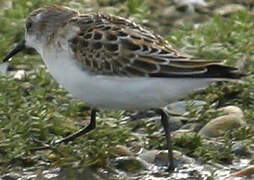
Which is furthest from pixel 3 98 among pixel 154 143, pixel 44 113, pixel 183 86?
pixel 183 86

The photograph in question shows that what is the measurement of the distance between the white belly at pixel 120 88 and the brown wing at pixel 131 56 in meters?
0.06

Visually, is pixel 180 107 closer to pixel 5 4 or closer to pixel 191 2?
pixel 191 2

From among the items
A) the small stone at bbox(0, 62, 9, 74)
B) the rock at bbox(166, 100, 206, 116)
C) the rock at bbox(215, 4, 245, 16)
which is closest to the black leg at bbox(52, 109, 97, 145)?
the rock at bbox(166, 100, 206, 116)

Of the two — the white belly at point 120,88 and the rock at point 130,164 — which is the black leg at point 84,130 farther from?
the white belly at point 120,88

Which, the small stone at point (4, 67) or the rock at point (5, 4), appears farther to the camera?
the rock at point (5, 4)

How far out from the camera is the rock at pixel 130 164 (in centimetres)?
677

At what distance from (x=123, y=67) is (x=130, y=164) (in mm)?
889

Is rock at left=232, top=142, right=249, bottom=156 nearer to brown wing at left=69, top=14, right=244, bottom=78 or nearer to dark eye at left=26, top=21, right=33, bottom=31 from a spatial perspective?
brown wing at left=69, top=14, right=244, bottom=78

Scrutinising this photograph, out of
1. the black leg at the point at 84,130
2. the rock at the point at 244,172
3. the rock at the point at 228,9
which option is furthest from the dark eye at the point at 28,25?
the rock at the point at 228,9

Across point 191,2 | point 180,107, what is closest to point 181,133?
point 180,107

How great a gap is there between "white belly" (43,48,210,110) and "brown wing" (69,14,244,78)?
0.19 feet

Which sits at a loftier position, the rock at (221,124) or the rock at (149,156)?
the rock at (221,124)

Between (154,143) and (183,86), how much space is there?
1.08m

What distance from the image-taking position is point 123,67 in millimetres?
6387
